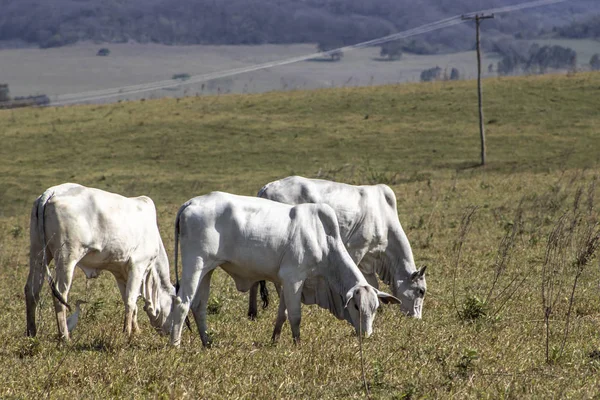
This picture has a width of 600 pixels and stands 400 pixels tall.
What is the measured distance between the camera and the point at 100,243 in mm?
10156

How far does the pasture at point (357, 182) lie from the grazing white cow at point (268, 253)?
417mm

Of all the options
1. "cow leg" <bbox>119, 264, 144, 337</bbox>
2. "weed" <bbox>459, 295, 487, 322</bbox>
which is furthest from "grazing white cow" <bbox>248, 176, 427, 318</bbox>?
"cow leg" <bbox>119, 264, 144, 337</bbox>

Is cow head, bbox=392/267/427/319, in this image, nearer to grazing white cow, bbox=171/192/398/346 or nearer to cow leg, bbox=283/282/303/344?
grazing white cow, bbox=171/192/398/346

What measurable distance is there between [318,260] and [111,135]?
122 feet

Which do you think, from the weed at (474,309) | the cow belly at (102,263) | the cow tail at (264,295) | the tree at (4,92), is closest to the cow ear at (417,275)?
the weed at (474,309)

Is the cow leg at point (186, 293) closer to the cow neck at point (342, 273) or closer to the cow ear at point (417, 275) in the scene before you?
the cow neck at point (342, 273)

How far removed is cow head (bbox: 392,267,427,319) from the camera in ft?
36.6

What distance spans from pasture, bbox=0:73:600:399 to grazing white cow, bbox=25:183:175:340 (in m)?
0.44

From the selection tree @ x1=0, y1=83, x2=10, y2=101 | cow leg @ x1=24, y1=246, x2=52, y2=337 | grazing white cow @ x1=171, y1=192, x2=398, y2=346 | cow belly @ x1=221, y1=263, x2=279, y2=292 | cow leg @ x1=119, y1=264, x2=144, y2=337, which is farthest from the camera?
tree @ x1=0, y1=83, x2=10, y2=101

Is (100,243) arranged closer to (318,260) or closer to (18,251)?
(318,260)

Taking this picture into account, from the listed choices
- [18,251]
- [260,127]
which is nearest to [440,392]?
[18,251]

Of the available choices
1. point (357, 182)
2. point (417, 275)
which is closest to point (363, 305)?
point (417, 275)

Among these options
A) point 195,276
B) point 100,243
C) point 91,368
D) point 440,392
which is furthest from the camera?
point 100,243

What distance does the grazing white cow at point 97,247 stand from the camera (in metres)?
9.80
